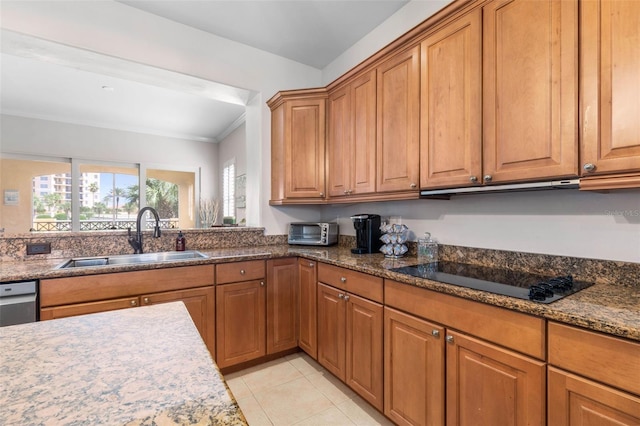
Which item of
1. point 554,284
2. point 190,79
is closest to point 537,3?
point 554,284

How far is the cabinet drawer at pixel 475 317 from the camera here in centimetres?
105

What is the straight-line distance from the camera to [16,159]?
422 centimetres

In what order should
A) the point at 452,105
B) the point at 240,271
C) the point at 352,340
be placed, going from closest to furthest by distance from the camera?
1. the point at 452,105
2. the point at 352,340
3. the point at 240,271

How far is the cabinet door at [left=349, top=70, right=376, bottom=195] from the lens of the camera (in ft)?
7.16

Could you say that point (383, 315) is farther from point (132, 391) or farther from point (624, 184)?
point (132, 391)

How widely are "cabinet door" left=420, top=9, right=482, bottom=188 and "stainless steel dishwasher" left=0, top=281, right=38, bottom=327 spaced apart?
2.24 m

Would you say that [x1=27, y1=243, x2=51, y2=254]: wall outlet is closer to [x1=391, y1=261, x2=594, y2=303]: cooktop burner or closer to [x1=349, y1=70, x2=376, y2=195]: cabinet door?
[x1=349, y1=70, x2=376, y2=195]: cabinet door

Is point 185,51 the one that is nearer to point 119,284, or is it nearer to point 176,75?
point 176,75

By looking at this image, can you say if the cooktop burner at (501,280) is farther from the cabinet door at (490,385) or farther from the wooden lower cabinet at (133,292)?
the wooden lower cabinet at (133,292)

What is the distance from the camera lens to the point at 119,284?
1811 millimetres

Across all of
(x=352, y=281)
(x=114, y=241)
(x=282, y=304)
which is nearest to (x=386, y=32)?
(x=352, y=281)

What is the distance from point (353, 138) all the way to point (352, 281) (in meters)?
1.14

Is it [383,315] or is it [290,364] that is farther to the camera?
[290,364]

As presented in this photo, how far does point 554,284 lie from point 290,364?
1.90 metres
